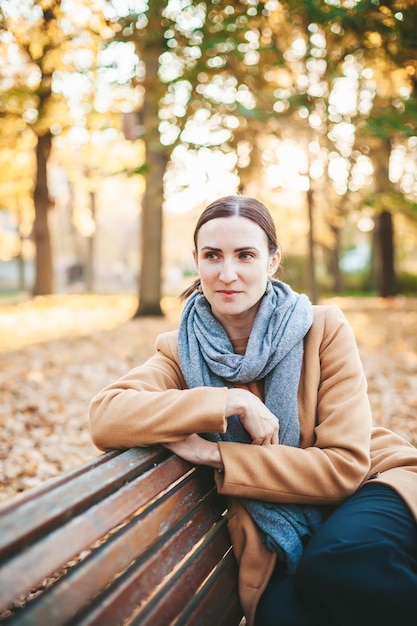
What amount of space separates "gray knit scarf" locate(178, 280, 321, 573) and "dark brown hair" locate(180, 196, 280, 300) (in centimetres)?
32

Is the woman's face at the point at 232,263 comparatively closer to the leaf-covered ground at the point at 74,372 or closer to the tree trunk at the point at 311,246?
the leaf-covered ground at the point at 74,372

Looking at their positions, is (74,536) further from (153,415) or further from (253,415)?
(253,415)

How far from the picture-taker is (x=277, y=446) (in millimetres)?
2119

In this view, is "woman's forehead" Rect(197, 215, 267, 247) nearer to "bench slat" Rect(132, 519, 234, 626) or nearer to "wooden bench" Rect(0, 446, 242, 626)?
"wooden bench" Rect(0, 446, 242, 626)

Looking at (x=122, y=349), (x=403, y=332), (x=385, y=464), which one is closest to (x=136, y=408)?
(x=385, y=464)

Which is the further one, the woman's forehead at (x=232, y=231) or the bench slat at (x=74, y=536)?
the woman's forehead at (x=232, y=231)

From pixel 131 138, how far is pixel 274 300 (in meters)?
9.35

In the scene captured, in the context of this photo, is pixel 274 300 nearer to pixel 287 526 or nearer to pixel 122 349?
pixel 287 526

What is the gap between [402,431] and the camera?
5.20 meters

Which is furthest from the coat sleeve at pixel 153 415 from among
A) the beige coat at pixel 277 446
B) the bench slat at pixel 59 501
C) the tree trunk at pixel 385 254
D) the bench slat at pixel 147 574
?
the tree trunk at pixel 385 254

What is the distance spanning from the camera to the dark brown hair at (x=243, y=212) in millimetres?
2391

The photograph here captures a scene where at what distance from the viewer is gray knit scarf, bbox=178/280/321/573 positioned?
2.12 metres

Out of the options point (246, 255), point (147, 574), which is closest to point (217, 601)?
point (147, 574)

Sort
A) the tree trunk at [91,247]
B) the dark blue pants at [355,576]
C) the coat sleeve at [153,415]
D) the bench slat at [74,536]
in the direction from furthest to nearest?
1. the tree trunk at [91,247]
2. the coat sleeve at [153,415]
3. the dark blue pants at [355,576]
4. the bench slat at [74,536]
